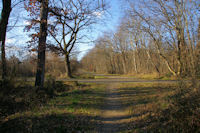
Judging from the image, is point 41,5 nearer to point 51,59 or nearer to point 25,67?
point 25,67

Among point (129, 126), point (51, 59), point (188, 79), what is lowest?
point (129, 126)

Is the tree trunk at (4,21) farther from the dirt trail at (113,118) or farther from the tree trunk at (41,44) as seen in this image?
the dirt trail at (113,118)

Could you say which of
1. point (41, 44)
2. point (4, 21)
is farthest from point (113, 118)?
point (4, 21)

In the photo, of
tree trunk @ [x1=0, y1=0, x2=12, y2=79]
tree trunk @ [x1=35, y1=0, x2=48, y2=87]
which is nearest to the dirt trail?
tree trunk @ [x1=35, y1=0, x2=48, y2=87]

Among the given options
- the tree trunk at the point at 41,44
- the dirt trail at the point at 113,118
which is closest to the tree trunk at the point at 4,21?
the tree trunk at the point at 41,44

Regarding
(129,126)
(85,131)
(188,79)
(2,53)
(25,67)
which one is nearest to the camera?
(85,131)

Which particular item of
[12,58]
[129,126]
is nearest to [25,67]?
[12,58]

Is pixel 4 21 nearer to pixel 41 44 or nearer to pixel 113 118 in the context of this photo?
pixel 41 44

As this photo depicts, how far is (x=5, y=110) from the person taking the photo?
5293mm

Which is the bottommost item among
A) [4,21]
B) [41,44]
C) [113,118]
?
[113,118]

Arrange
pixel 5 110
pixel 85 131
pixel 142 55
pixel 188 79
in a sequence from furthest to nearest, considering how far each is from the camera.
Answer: pixel 142 55 → pixel 188 79 → pixel 5 110 → pixel 85 131

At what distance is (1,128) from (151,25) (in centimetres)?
1850

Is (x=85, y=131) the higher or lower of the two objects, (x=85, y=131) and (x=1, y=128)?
the lower

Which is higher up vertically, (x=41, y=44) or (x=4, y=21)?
(x=4, y=21)
